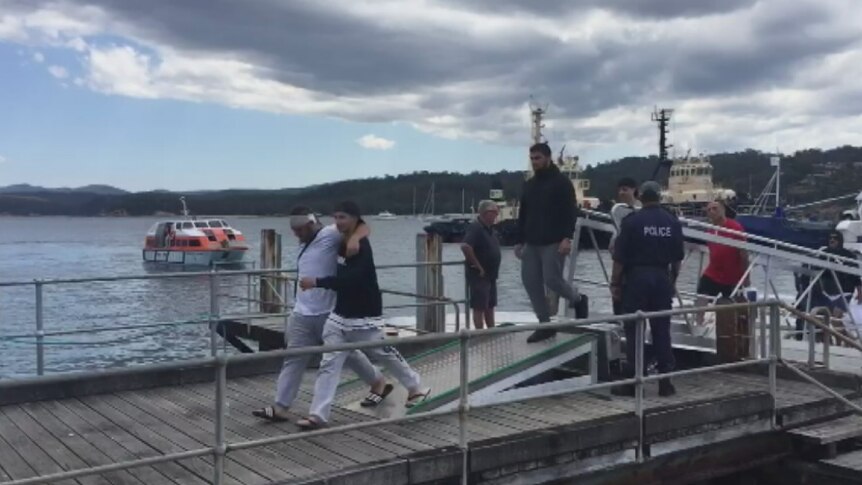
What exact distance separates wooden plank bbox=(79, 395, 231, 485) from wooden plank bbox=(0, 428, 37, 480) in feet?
2.87

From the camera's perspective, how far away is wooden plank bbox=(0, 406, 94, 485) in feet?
21.4

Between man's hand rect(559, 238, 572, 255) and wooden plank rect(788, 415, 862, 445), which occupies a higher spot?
man's hand rect(559, 238, 572, 255)

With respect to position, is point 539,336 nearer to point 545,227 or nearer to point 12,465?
point 545,227

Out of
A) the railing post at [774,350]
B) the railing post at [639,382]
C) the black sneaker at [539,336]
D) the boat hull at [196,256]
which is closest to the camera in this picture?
the railing post at [639,382]

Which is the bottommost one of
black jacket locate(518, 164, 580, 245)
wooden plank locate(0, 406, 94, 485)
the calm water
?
the calm water

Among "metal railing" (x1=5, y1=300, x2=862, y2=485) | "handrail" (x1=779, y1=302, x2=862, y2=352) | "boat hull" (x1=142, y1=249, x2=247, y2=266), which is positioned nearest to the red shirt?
"handrail" (x1=779, y1=302, x2=862, y2=352)

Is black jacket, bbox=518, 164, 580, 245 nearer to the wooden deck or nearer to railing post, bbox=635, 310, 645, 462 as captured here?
the wooden deck

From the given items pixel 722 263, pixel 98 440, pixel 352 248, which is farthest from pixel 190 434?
pixel 722 263

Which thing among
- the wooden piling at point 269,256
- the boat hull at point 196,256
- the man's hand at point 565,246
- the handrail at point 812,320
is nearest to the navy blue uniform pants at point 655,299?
the man's hand at point 565,246

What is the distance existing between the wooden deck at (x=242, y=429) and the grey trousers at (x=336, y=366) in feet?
0.98

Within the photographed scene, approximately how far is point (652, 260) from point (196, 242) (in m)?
58.5

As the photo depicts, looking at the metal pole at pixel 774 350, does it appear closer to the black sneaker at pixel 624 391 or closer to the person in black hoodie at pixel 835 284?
the black sneaker at pixel 624 391

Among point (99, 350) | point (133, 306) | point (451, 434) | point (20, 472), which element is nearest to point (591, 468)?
point (451, 434)

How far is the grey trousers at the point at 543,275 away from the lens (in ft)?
30.4
